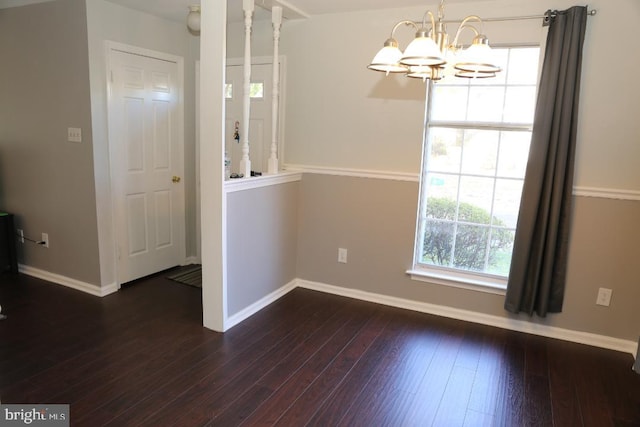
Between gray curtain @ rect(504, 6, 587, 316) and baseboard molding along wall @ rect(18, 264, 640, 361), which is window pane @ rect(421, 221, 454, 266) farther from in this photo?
gray curtain @ rect(504, 6, 587, 316)

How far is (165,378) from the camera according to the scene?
7.97 feet

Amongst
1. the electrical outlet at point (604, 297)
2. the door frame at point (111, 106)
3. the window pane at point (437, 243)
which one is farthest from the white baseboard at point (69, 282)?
the electrical outlet at point (604, 297)

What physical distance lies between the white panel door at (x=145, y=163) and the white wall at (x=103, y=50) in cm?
8

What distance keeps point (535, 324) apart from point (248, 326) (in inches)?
82.3

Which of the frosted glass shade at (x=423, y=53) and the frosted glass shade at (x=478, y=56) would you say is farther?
the frosted glass shade at (x=478, y=56)

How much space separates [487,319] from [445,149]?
1342 mm

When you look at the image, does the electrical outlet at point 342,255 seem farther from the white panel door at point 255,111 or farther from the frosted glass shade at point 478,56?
the frosted glass shade at point 478,56

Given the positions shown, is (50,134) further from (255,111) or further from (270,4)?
(270,4)

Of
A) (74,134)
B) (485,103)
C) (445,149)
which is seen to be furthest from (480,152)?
(74,134)

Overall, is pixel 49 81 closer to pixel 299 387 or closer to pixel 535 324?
pixel 299 387

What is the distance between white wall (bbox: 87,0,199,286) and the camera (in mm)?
3285

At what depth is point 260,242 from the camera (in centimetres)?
335

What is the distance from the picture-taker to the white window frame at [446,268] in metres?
3.21

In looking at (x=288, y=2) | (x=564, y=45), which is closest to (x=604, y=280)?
(x=564, y=45)
